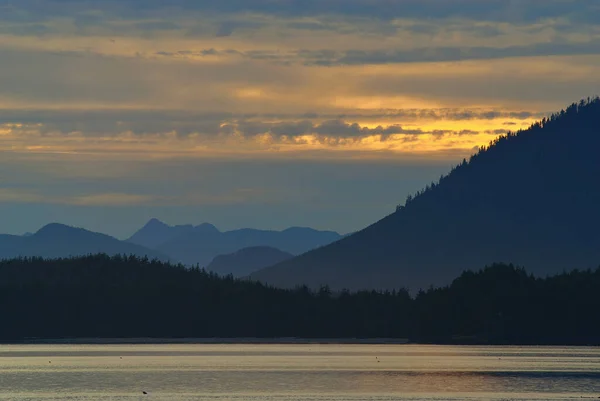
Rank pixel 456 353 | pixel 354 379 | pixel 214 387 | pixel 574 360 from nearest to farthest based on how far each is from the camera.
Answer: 1. pixel 214 387
2. pixel 354 379
3. pixel 574 360
4. pixel 456 353

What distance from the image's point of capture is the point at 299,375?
431 feet

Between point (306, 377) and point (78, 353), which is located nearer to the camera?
point (306, 377)

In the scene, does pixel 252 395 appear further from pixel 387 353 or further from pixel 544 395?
pixel 387 353

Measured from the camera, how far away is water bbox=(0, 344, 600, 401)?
355 ft

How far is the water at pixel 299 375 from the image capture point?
10825 cm

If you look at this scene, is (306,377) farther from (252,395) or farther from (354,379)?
(252,395)

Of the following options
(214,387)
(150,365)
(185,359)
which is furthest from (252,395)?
(185,359)

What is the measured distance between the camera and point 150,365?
15012 centimetres

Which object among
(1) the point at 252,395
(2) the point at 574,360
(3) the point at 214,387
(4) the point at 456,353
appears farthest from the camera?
(4) the point at 456,353

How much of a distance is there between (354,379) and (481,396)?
2215 cm

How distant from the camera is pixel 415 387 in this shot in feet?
382

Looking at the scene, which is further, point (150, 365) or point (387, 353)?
point (387, 353)

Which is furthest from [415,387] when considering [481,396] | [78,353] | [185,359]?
[78,353]

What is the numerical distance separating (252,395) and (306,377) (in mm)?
22445
